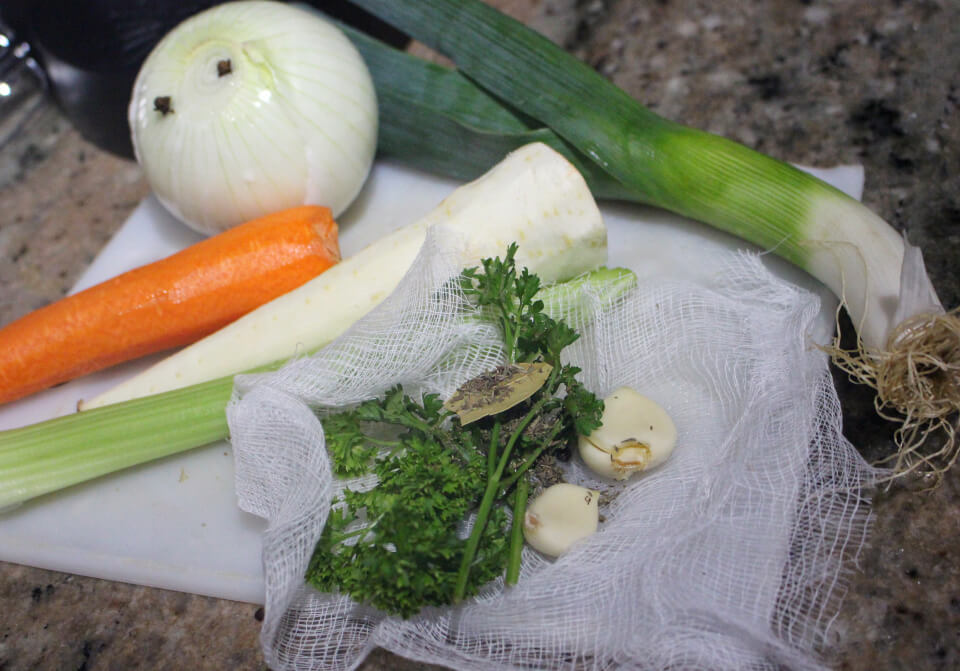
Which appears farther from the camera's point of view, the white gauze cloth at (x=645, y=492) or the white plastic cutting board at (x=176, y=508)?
the white plastic cutting board at (x=176, y=508)

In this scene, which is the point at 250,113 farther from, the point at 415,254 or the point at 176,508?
the point at 176,508

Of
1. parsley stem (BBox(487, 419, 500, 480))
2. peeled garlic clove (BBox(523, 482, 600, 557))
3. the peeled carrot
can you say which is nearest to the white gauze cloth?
peeled garlic clove (BBox(523, 482, 600, 557))

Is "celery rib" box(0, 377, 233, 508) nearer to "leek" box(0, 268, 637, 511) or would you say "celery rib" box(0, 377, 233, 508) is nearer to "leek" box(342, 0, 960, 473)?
"leek" box(0, 268, 637, 511)

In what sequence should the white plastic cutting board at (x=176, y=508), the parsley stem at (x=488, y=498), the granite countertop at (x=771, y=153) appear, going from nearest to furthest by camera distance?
the parsley stem at (x=488, y=498), the granite countertop at (x=771, y=153), the white plastic cutting board at (x=176, y=508)

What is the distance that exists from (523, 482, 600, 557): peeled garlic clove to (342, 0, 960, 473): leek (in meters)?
0.39

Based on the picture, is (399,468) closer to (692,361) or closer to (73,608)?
(692,361)

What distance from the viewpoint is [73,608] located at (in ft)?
3.45

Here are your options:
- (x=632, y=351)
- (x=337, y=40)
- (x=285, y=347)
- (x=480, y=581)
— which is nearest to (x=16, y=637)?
(x=285, y=347)

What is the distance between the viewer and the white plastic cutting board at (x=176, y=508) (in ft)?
3.43

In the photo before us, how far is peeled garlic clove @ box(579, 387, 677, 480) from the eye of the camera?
3.04ft

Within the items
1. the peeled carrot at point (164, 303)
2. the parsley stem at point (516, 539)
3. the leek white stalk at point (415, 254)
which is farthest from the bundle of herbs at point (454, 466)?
the peeled carrot at point (164, 303)

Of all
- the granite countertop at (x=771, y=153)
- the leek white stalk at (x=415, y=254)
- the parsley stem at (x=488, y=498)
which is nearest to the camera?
the parsley stem at (x=488, y=498)

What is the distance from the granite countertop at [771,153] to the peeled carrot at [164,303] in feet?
1.04

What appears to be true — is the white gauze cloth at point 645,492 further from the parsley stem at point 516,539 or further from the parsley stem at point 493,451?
the parsley stem at point 493,451
